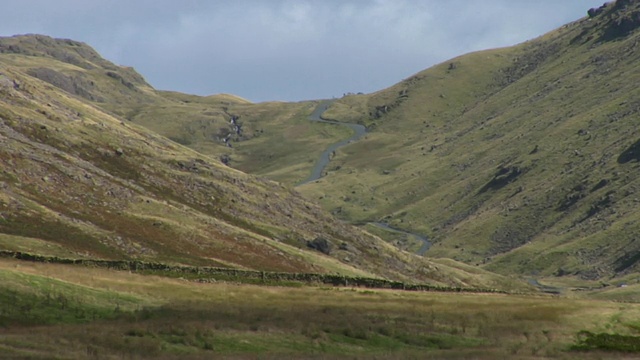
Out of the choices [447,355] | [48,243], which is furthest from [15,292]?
[48,243]

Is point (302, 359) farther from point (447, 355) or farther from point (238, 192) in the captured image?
point (238, 192)

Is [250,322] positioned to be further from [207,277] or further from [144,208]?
[144,208]

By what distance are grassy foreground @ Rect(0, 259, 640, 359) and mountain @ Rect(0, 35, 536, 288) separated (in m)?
38.7

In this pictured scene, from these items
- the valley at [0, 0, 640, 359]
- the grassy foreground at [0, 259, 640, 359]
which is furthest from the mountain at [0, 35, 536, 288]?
the grassy foreground at [0, 259, 640, 359]

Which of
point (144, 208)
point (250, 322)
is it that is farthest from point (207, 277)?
point (144, 208)

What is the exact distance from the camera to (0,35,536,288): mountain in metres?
97.4

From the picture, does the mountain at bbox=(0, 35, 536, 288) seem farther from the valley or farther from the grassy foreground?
the grassy foreground

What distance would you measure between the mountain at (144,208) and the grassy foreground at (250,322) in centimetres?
3869

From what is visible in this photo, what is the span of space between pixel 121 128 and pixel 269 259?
66.3 metres

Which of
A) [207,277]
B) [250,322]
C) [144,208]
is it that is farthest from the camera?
[144,208]

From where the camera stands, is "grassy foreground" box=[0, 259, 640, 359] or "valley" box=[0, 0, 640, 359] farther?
"valley" box=[0, 0, 640, 359]

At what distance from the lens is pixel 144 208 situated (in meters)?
114

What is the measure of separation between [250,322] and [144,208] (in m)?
76.7

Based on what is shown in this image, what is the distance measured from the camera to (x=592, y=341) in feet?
145
